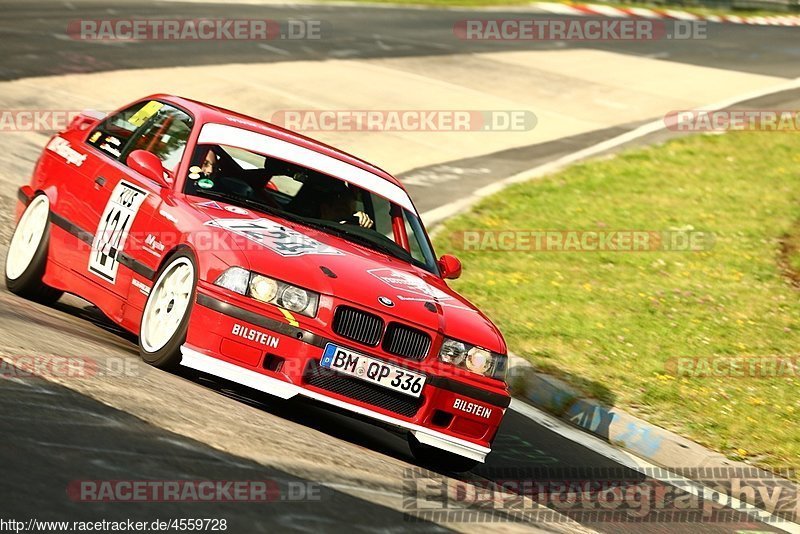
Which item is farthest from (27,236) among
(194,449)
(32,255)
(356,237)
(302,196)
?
(194,449)

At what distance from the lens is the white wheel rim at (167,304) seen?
7297 mm

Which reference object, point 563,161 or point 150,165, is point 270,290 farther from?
point 563,161

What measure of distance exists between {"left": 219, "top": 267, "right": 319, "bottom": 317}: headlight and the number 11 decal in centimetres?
134

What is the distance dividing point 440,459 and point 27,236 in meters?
3.55

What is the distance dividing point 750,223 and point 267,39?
43.9 ft

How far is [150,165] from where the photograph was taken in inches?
324

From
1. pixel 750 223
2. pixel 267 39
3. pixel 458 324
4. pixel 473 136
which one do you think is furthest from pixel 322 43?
pixel 458 324

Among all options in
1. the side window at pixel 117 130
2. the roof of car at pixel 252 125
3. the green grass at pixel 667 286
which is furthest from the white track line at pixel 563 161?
the side window at pixel 117 130

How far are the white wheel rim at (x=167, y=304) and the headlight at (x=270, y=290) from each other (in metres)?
0.27

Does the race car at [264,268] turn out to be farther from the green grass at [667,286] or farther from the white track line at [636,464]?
the green grass at [667,286]

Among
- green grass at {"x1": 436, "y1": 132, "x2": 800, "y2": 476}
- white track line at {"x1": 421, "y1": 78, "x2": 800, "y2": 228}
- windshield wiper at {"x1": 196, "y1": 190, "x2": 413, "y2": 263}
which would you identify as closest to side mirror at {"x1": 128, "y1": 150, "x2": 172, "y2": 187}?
windshield wiper at {"x1": 196, "y1": 190, "x2": 413, "y2": 263}

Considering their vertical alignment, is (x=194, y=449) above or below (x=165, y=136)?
below

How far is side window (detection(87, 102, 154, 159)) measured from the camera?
30.1 feet

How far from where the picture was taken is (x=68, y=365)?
6.84 m
